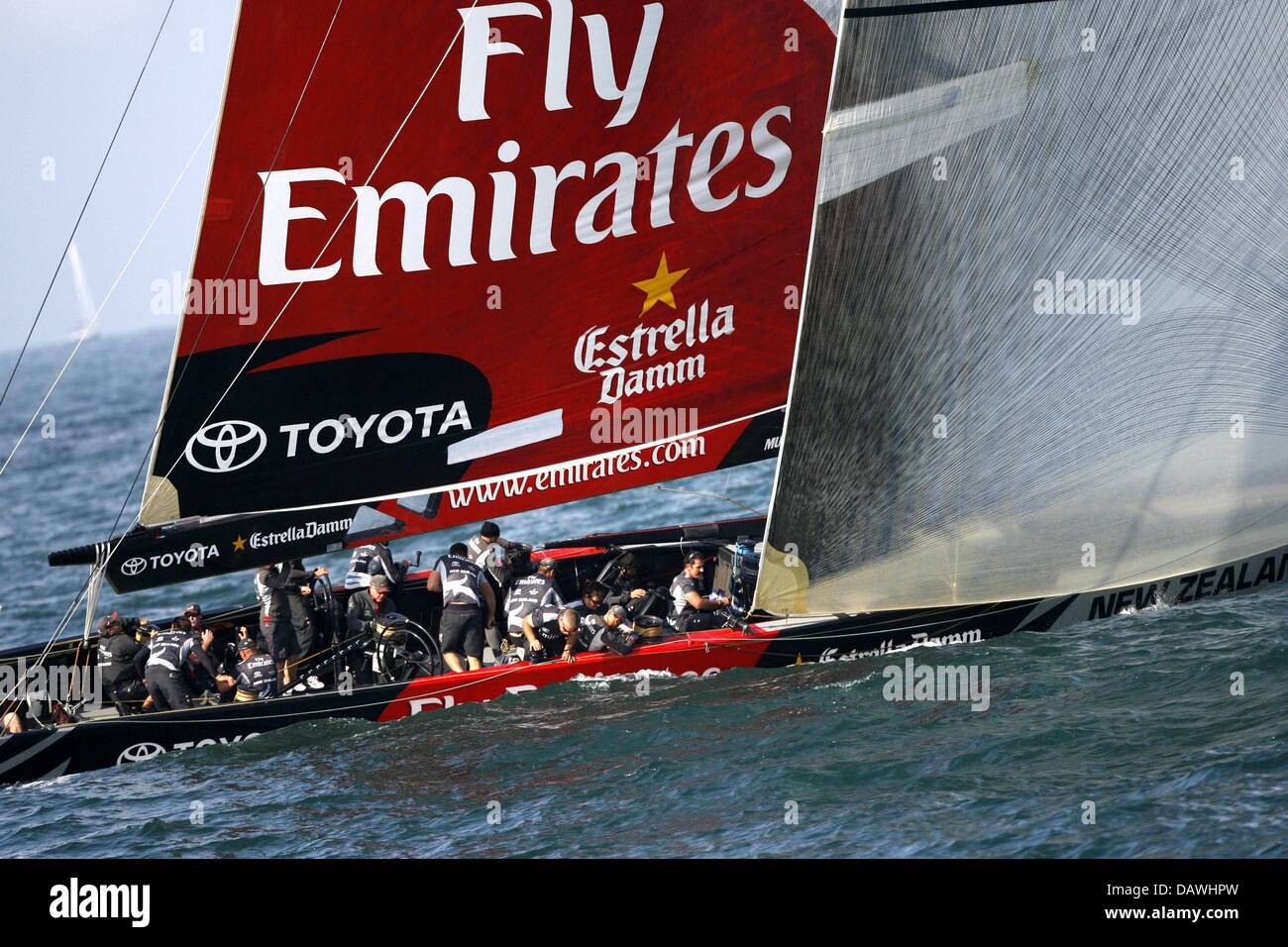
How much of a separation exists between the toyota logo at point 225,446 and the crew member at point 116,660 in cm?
219

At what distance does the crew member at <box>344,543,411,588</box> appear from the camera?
1864cm

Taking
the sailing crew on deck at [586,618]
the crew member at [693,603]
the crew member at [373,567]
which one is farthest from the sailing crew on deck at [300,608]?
the crew member at [693,603]

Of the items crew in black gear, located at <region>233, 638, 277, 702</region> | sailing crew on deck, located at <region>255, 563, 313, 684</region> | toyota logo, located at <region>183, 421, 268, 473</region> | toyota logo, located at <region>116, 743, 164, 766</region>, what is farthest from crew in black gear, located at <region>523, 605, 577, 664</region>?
toyota logo, located at <region>116, 743, 164, 766</region>

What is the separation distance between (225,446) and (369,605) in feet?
8.50

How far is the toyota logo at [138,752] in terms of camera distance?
16.3 meters

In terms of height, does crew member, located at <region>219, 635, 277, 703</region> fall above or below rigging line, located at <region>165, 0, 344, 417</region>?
below

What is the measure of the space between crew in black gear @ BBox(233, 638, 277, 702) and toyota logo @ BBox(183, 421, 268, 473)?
2.12 m

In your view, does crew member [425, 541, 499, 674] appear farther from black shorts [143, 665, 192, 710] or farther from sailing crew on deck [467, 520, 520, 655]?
black shorts [143, 665, 192, 710]

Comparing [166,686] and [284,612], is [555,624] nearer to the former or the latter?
[284,612]

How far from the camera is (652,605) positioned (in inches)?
742
